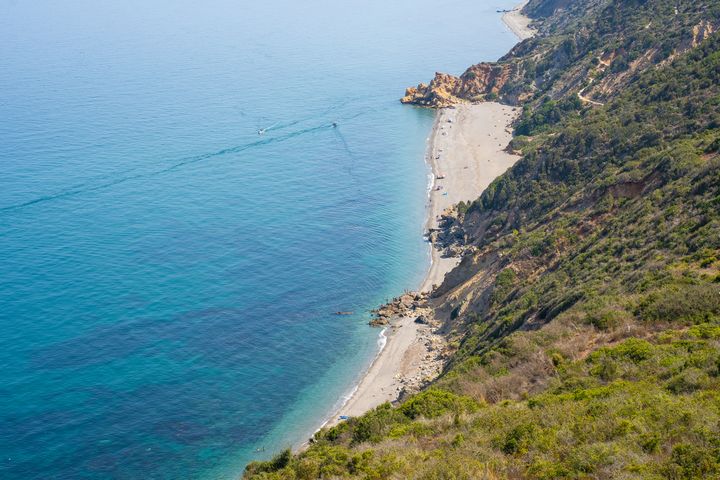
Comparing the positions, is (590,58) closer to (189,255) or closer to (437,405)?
(189,255)

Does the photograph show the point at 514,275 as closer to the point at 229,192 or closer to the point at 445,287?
the point at 445,287

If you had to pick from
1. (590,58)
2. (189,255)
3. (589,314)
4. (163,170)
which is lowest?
(589,314)

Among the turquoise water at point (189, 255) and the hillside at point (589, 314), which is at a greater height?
the turquoise water at point (189, 255)

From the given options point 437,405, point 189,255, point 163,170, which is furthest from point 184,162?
point 437,405

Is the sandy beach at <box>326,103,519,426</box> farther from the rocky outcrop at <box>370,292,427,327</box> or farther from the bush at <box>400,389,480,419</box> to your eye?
the bush at <box>400,389,480,419</box>

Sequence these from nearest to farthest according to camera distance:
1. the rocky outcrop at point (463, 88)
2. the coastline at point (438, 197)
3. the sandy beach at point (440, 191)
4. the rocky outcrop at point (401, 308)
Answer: the coastline at point (438, 197), the sandy beach at point (440, 191), the rocky outcrop at point (401, 308), the rocky outcrop at point (463, 88)

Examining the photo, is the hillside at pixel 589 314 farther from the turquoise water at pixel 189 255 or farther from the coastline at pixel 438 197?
the turquoise water at pixel 189 255

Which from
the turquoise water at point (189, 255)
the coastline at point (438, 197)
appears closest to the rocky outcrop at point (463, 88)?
the coastline at point (438, 197)
